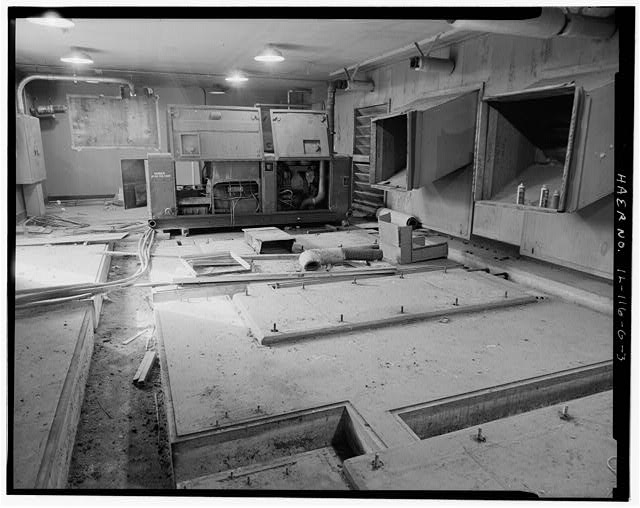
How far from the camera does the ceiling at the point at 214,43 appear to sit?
16.3 feet

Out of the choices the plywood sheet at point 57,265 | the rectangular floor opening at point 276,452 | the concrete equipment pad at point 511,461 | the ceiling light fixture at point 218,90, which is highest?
the ceiling light fixture at point 218,90

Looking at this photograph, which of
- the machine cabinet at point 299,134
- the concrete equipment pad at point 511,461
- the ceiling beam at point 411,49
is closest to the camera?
the concrete equipment pad at point 511,461

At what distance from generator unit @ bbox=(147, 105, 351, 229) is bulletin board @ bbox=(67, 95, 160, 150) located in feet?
11.6

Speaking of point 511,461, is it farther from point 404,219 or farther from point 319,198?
point 319,198

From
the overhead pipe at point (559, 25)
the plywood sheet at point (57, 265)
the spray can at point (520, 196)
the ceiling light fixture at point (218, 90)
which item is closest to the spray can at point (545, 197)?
the spray can at point (520, 196)

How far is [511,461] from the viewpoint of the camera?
70.4 inches

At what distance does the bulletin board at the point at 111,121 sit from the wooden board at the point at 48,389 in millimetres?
7282

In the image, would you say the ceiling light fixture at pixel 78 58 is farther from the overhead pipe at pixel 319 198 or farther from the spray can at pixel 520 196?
the spray can at pixel 520 196

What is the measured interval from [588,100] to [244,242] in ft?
12.7

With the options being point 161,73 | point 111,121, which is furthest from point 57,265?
point 111,121

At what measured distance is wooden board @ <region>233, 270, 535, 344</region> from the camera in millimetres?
3016

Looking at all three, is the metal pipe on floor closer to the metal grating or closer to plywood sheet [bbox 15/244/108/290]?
the metal grating

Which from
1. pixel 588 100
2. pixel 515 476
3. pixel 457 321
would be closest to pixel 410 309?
pixel 457 321

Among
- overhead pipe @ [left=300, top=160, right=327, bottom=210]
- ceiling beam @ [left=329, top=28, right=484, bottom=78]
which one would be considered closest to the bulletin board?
ceiling beam @ [left=329, top=28, right=484, bottom=78]
